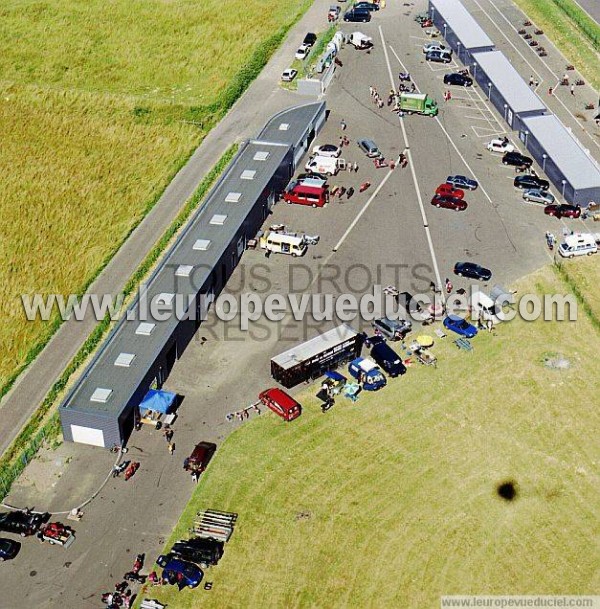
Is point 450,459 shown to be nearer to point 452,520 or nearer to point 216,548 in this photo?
point 452,520

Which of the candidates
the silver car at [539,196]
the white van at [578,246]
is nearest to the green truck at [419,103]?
the silver car at [539,196]

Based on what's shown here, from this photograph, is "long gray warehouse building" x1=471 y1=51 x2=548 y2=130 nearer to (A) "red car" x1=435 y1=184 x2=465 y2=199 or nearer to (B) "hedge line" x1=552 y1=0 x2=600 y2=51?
(A) "red car" x1=435 y1=184 x2=465 y2=199

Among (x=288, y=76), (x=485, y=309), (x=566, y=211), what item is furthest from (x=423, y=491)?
(x=288, y=76)

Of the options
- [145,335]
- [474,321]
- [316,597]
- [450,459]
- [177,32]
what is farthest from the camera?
[177,32]

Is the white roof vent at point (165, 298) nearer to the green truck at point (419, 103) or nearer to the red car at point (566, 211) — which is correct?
the red car at point (566, 211)

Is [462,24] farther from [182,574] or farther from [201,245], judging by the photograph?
[182,574]

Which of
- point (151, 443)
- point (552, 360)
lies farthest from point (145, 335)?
point (552, 360)

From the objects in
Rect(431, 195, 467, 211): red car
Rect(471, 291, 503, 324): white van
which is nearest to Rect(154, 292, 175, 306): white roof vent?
Rect(471, 291, 503, 324): white van
